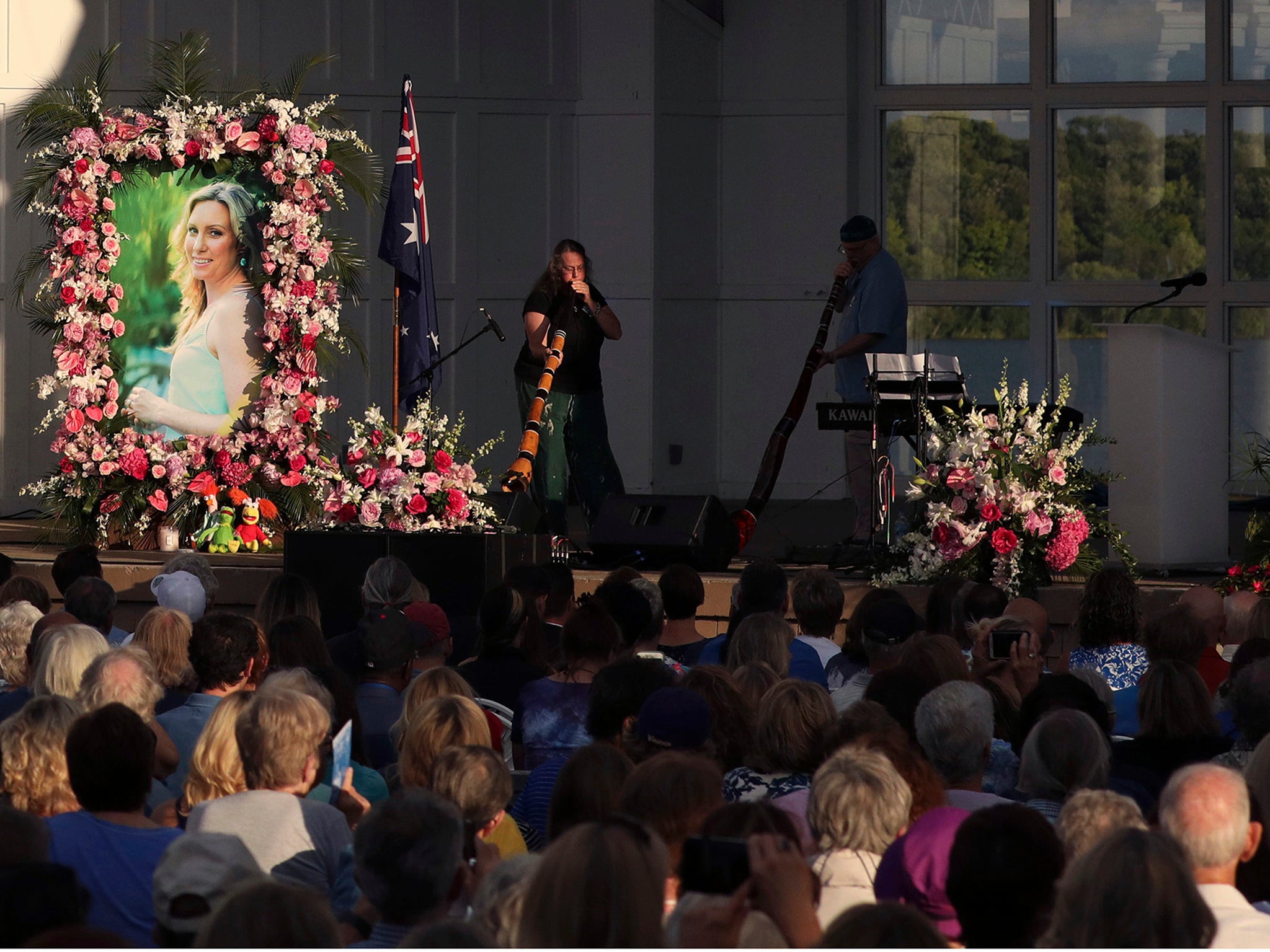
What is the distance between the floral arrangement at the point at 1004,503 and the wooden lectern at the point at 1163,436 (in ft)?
1.37

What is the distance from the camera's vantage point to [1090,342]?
13695 mm

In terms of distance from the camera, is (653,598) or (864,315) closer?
(653,598)

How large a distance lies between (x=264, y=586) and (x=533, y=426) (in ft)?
4.90

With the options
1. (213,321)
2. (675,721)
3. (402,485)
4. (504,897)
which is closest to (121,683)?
(675,721)

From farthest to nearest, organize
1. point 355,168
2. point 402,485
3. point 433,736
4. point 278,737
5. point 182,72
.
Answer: point 355,168 → point 182,72 → point 402,485 → point 433,736 → point 278,737

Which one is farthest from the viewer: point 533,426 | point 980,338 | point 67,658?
point 980,338

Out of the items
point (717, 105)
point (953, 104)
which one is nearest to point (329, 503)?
point (717, 105)

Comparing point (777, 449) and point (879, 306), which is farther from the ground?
point (879, 306)

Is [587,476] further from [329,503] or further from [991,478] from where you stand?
[991,478]

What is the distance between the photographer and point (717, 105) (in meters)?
13.2

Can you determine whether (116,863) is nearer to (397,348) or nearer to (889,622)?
(889,622)

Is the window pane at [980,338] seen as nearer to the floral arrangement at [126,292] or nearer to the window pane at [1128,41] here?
the window pane at [1128,41]

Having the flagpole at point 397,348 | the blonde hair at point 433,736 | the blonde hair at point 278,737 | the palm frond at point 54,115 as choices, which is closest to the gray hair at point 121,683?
the blonde hair at point 278,737

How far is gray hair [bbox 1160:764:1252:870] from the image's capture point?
2.87 metres
